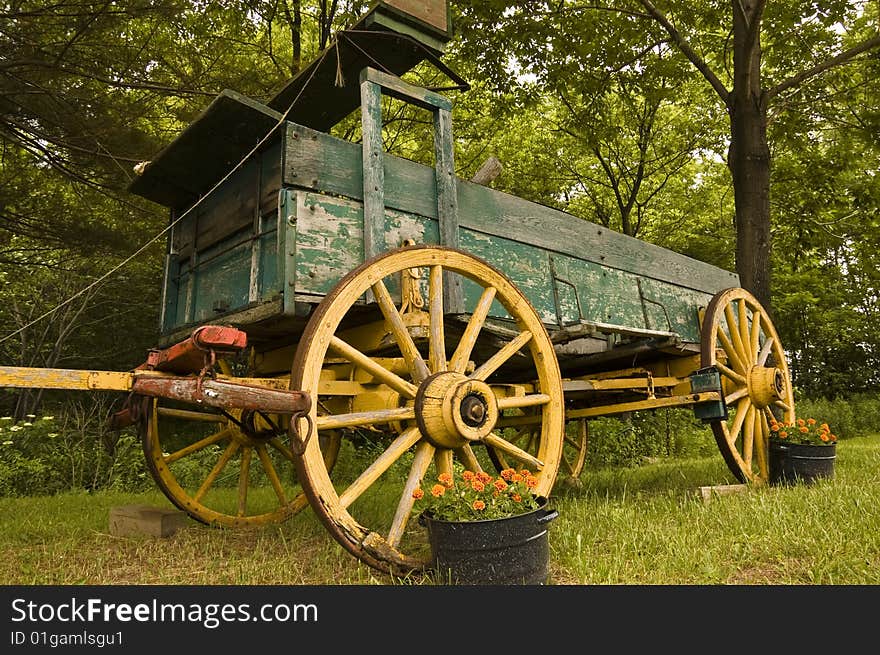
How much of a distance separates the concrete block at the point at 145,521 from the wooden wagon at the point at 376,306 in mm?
159

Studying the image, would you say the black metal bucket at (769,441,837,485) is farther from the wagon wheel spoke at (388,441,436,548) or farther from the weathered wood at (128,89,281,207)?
the weathered wood at (128,89,281,207)

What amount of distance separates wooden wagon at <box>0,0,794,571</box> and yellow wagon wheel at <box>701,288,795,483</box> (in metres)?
0.02

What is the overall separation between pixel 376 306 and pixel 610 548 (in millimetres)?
1667

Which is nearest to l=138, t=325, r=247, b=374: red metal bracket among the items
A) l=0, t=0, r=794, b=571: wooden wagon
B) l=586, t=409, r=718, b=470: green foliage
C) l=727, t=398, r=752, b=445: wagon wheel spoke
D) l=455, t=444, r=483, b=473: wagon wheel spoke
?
l=0, t=0, r=794, b=571: wooden wagon

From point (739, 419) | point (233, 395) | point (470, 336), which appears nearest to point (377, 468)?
point (233, 395)

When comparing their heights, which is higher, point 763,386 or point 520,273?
point 520,273

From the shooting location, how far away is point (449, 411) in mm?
2838

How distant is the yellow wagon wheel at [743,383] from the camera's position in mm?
4719

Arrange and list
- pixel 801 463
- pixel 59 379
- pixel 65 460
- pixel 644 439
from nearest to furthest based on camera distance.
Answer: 1. pixel 59 379
2. pixel 801 463
3. pixel 65 460
4. pixel 644 439

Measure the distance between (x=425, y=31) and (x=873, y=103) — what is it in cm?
781

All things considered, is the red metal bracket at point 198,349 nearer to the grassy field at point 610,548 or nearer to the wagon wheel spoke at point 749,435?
the grassy field at point 610,548

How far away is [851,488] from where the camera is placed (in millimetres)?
4320

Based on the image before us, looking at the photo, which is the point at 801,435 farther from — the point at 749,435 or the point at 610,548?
the point at 610,548

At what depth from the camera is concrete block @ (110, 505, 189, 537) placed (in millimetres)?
3953
